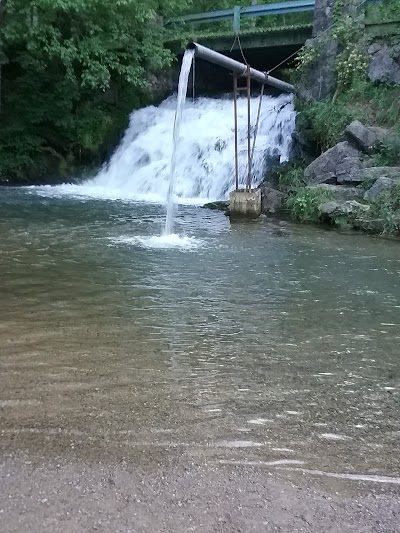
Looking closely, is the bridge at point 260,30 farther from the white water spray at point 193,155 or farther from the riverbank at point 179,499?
the riverbank at point 179,499

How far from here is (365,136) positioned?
37.8 ft

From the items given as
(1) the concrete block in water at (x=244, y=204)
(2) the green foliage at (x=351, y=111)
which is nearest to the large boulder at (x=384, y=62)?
(2) the green foliage at (x=351, y=111)

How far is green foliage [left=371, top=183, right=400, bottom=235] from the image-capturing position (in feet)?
30.4

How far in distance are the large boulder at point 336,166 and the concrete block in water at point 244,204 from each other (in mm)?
1468

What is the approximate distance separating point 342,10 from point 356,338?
37.9 ft

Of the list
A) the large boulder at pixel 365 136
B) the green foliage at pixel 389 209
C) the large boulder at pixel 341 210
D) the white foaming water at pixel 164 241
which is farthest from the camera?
the large boulder at pixel 365 136

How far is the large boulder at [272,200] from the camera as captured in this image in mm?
11242

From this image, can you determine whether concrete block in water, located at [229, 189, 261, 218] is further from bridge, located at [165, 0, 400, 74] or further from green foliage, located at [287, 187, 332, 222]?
bridge, located at [165, 0, 400, 74]

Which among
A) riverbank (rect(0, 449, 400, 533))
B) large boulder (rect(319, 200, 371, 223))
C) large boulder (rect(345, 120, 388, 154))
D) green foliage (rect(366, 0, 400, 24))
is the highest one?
green foliage (rect(366, 0, 400, 24))

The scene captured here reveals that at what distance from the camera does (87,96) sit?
17938 mm

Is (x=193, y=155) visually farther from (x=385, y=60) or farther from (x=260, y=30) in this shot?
(x=260, y=30)

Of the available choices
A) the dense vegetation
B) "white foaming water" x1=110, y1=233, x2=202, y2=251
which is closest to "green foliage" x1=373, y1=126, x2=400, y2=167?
"white foaming water" x1=110, y1=233, x2=202, y2=251

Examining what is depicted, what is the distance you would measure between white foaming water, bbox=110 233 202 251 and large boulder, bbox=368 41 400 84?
7.04 metres

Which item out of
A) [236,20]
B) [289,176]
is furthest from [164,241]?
[236,20]
